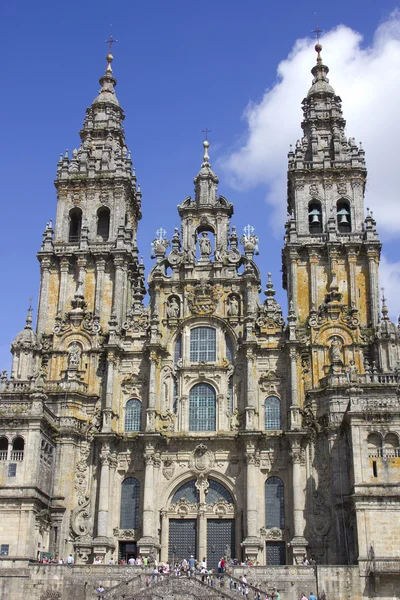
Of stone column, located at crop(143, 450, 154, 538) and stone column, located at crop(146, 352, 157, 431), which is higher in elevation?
stone column, located at crop(146, 352, 157, 431)

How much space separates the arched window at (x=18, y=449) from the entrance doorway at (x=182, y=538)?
31.7 ft

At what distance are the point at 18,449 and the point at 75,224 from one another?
18.2 metres

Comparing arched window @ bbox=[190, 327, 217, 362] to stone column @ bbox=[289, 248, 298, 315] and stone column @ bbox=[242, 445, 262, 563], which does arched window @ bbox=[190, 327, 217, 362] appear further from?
stone column @ bbox=[242, 445, 262, 563]

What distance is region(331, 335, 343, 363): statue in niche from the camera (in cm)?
4621

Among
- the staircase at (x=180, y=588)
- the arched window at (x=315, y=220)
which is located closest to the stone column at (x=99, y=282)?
the arched window at (x=315, y=220)

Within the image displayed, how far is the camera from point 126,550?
148ft

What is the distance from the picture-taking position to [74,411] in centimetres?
4697

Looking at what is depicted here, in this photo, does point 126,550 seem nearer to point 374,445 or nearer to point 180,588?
point 180,588

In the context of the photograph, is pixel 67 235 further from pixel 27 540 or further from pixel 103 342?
pixel 27 540

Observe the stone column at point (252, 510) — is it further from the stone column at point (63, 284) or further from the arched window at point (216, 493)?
the stone column at point (63, 284)

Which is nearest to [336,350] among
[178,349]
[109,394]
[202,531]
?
[178,349]

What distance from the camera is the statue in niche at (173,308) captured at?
4997 cm

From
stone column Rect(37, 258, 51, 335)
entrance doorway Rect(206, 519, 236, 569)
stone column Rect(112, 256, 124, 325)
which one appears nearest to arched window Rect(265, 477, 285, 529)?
entrance doorway Rect(206, 519, 236, 569)

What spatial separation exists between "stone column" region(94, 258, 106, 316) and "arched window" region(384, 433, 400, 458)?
63.3 feet
